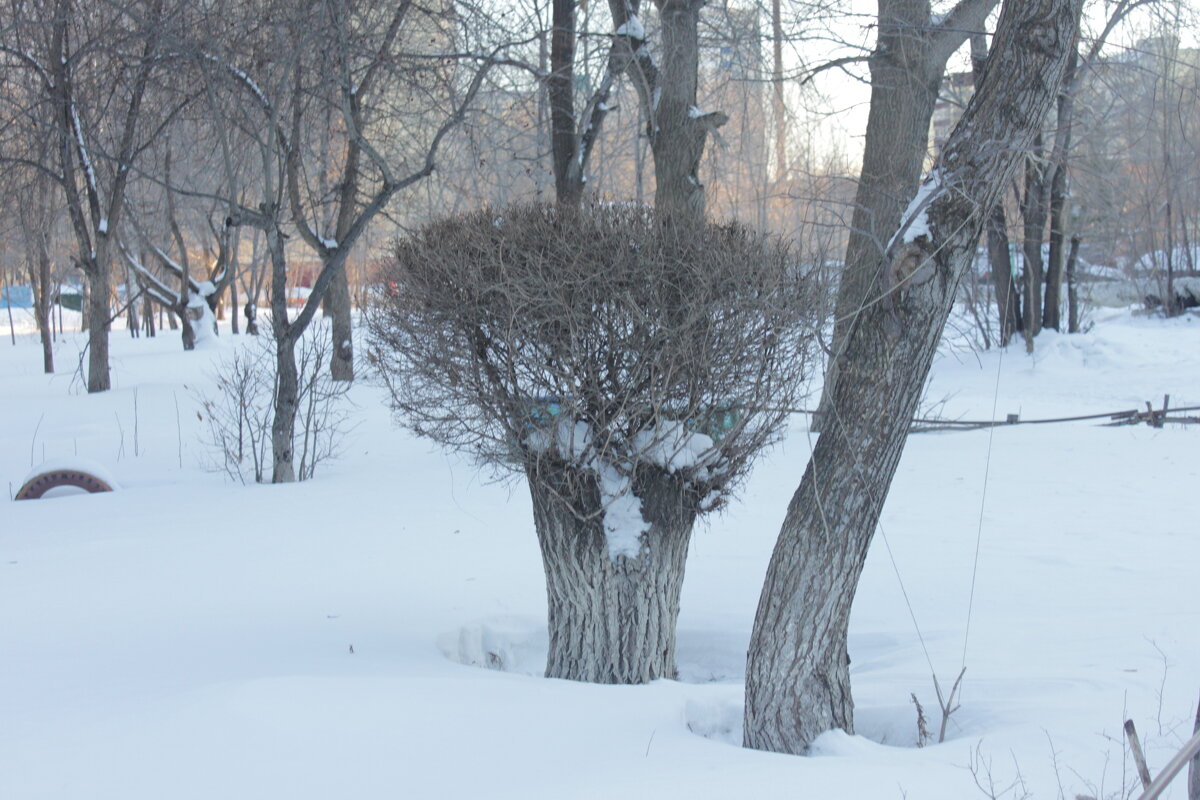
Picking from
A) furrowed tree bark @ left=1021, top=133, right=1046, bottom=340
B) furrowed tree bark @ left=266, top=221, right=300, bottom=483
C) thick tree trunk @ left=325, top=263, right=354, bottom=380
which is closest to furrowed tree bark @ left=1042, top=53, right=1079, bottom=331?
furrowed tree bark @ left=1021, top=133, right=1046, bottom=340

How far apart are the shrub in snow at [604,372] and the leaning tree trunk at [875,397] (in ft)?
2.20

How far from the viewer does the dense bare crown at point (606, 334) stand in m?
3.84

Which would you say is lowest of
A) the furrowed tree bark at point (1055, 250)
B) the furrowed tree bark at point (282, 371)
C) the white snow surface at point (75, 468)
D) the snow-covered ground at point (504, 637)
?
the snow-covered ground at point (504, 637)

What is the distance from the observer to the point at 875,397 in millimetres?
3385

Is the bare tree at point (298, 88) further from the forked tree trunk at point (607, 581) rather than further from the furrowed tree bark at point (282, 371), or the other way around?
the forked tree trunk at point (607, 581)

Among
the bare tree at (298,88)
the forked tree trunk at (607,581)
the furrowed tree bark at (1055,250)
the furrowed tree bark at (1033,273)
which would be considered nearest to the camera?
the forked tree trunk at (607,581)

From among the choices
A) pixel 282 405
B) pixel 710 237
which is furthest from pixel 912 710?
pixel 282 405

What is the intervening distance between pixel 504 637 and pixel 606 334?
2258 mm

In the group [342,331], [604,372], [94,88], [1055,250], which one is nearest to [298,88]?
[94,88]

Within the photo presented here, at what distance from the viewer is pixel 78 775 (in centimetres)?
294

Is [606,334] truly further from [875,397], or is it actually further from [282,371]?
[282,371]

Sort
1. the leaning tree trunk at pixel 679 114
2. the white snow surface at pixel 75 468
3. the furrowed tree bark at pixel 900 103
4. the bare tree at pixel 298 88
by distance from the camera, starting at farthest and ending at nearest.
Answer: the leaning tree trunk at pixel 679 114
the white snow surface at pixel 75 468
the furrowed tree bark at pixel 900 103
the bare tree at pixel 298 88

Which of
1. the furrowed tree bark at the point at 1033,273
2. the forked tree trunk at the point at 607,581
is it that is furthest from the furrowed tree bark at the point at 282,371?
the furrowed tree bark at the point at 1033,273

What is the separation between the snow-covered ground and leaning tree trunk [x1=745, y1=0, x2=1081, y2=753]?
0.24m
